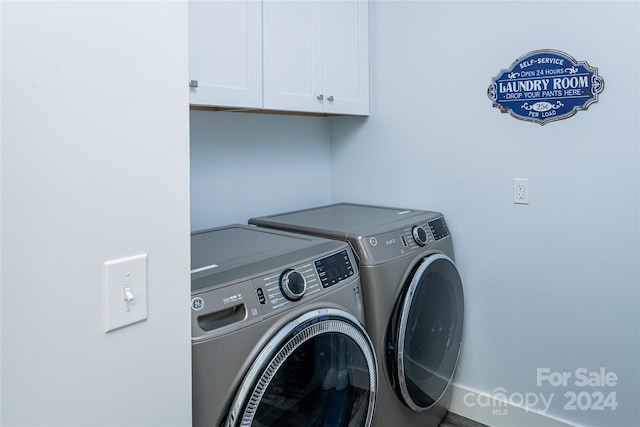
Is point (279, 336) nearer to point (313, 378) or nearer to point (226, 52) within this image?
point (313, 378)

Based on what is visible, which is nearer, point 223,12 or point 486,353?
point 223,12

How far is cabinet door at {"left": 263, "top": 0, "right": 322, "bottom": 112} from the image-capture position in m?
1.76

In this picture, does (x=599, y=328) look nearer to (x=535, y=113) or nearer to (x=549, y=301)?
(x=549, y=301)

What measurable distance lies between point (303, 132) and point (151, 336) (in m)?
1.70

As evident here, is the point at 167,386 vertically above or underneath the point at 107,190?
underneath

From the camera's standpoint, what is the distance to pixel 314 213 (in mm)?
2182

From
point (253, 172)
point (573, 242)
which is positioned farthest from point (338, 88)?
point (573, 242)

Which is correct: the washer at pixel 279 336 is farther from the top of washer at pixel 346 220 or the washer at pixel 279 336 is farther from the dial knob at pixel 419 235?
the dial knob at pixel 419 235

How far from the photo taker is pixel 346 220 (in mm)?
1963

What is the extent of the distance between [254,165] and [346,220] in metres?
0.53

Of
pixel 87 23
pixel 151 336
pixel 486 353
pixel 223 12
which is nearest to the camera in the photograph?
pixel 87 23

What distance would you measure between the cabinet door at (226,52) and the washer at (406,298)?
55cm

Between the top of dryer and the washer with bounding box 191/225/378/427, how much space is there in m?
0.11

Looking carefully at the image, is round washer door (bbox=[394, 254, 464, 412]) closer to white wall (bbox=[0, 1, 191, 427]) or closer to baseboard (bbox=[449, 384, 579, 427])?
baseboard (bbox=[449, 384, 579, 427])
